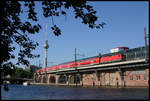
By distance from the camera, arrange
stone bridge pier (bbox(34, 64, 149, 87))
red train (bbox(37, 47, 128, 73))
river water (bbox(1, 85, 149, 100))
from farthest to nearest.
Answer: red train (bbox(37, 47, 128, 73)) < stone bridge pier (bbox(34, 64, 149, 87)) < river water (bbox(1, 85, 149, 100))

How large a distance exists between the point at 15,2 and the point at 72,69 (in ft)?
228

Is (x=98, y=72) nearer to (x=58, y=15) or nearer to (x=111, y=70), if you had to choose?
(x=111, y=70)

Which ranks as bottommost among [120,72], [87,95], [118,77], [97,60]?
[87,95]

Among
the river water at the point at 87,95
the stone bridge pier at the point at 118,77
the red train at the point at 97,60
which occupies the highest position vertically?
the red train at the point at 97,60

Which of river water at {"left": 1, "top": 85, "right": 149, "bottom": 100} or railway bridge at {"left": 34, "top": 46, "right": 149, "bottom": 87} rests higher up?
railway bridge at {"left": 34, "top": 46, "right": 149, "bottom": 87}

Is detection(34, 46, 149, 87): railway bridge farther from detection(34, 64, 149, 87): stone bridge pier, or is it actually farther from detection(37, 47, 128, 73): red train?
detection(37, 47, 128, 73): red train

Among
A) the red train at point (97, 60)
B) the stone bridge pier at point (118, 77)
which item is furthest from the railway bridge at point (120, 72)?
the red train at point (97, 60)

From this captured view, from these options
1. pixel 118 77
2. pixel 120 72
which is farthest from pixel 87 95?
pixel 118 77

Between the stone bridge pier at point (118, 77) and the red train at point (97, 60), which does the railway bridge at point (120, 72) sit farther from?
the red train at point (97, 60)

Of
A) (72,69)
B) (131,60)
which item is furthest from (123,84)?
(72,69)

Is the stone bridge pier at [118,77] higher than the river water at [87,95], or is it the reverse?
the stone bridge pier at [118,77]

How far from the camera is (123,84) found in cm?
5209

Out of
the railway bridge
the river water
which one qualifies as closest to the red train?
the railway bridge

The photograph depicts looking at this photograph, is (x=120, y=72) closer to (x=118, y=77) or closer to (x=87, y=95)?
(x=118, y=77)
